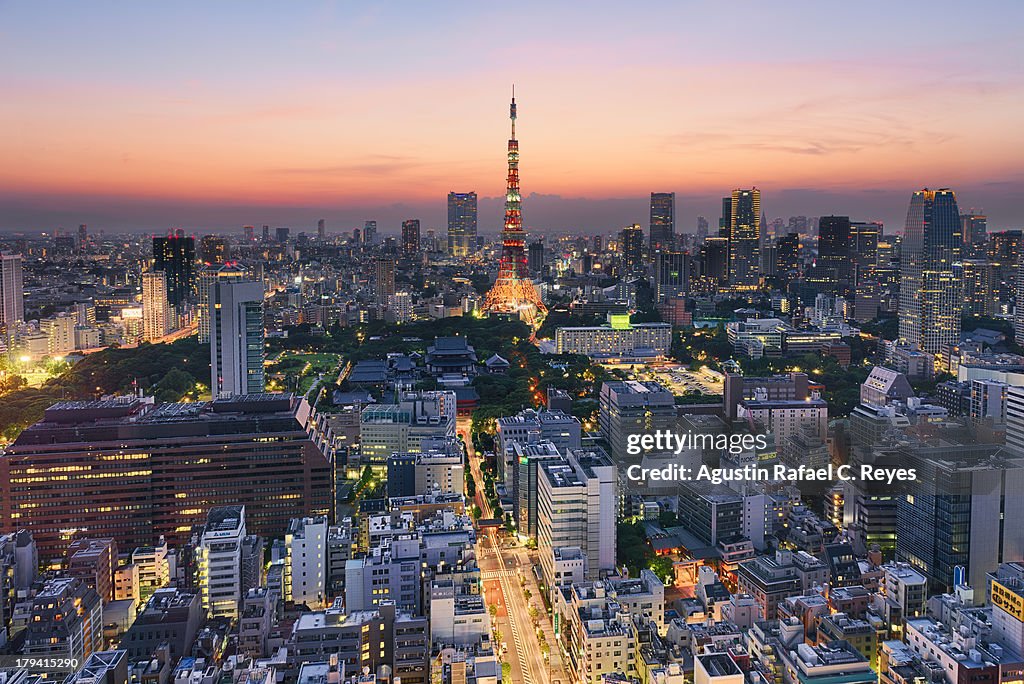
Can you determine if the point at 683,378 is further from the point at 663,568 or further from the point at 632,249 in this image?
the point at 632,249

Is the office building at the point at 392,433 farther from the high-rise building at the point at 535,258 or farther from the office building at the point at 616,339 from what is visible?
the high-rise building at the point at 535,258

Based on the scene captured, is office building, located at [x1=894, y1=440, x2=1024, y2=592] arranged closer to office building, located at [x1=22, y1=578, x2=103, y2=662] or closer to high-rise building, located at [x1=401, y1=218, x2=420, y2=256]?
office building, located at [x1=22, y1=578, x2=103, y2=662]

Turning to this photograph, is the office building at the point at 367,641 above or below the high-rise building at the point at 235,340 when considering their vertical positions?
below

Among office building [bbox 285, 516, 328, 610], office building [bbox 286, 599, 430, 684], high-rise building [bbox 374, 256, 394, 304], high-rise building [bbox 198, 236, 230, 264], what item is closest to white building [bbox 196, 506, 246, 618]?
office building [bbox 285, 516, 328, 610]

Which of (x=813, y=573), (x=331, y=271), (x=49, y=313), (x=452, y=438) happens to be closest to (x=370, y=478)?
(x=452, y=438)

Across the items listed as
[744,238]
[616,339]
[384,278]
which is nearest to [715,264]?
[744,238]

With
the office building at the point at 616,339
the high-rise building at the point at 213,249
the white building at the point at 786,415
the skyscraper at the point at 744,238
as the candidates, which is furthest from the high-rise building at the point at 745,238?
the white building at the point at 786,415

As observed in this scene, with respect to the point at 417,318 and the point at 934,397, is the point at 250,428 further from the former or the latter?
the point at 417,318
